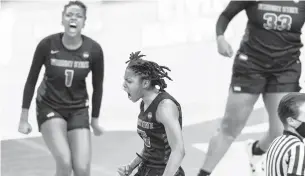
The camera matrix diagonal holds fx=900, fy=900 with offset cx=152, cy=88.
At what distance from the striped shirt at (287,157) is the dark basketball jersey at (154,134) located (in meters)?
0.71

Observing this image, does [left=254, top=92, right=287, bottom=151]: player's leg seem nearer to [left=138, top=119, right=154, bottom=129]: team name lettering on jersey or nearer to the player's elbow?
[left=138, top=119, right=154, bottom=129]: team name lettering on jersey

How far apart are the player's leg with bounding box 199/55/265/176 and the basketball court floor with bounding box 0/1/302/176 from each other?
369 mm

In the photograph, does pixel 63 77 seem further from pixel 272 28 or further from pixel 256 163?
pixel 256 163

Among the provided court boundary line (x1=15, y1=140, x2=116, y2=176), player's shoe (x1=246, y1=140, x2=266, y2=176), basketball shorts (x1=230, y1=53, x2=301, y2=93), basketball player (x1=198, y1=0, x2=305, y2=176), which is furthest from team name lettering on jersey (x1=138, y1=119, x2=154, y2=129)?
court boundary line (x1=15, y1=140, x2=116, y2=176)

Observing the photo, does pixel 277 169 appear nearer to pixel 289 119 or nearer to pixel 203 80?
pixel 289 119

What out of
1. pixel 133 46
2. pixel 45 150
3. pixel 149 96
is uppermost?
pixel 149 96

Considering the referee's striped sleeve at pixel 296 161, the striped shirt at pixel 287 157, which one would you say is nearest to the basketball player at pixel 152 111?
the striped shirt at pixel 287 157

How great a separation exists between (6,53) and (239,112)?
5.40 meters

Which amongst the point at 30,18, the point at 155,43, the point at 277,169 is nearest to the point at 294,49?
the point at 277,169

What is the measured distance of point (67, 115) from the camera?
26.1 feet

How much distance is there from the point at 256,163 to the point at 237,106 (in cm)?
90

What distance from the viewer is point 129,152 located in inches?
392

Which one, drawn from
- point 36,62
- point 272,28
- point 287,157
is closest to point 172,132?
point 287,157

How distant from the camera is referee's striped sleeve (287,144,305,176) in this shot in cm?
579
